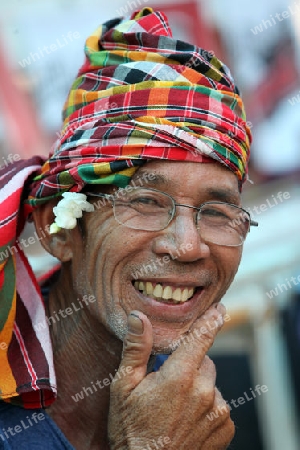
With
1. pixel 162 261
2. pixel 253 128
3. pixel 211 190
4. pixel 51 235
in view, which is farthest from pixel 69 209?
pixel 253 128

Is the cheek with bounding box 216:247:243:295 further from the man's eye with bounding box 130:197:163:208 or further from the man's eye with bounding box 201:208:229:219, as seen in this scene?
the man's eye with bounding box 130:197:163:208

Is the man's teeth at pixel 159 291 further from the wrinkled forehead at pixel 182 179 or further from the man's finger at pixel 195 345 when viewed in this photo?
the wrinkled forehead at pixel 182 179

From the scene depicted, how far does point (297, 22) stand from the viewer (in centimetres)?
717

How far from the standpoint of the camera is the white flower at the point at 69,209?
300 cm

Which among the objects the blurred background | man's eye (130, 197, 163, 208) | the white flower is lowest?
the blurred background

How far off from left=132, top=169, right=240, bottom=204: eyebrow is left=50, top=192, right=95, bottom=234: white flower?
0.25 metres

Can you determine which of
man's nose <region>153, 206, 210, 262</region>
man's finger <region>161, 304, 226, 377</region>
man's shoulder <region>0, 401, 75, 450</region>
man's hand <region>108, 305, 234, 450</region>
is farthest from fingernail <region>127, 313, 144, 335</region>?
man's shoulder <region>0, 401, 75, 450</region>

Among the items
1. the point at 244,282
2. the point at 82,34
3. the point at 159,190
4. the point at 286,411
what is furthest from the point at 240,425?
the point at 82,34

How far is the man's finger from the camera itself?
2710 millimetres

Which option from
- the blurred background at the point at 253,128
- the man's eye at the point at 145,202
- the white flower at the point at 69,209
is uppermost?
the white flower at the point at 69,209

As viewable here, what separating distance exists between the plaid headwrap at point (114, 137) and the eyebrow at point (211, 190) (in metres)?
0.06

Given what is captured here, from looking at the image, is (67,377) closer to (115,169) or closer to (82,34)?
(115,169)

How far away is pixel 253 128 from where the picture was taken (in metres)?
7.09

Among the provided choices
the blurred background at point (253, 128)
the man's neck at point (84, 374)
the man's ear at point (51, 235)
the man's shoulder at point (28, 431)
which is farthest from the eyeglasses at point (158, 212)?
the blurred background at point (253, 128)
